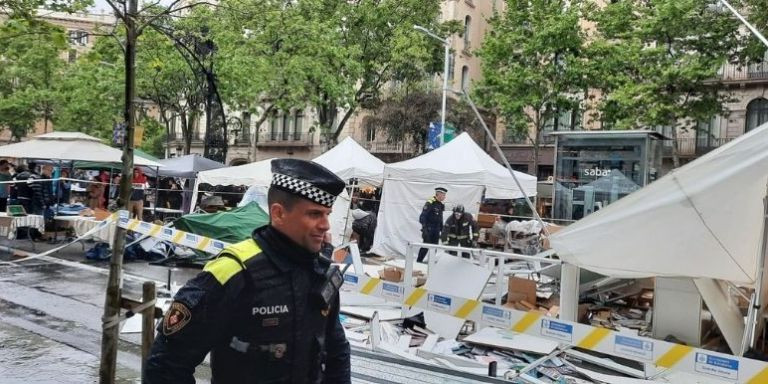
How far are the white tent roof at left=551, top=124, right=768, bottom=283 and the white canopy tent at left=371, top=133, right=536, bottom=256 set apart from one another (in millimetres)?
8545

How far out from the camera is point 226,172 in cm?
1770

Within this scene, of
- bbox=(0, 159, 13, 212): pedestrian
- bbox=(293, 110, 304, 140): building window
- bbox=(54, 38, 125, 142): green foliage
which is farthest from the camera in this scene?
bbox=(293, 110, 304, 140): building window

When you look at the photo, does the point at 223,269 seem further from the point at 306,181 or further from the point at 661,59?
the point at 661,59

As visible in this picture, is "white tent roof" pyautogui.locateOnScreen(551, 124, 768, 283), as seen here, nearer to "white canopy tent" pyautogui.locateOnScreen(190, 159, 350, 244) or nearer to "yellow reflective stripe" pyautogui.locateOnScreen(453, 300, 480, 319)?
"yellow reflective stripe" pyautogui.locateOnScreen(453, 300, 480, 319)

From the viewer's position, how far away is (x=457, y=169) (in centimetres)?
1478

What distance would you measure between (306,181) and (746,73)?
38657 millimetres

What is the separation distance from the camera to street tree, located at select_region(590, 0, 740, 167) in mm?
27141

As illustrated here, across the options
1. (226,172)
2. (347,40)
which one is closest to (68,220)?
(226,172)

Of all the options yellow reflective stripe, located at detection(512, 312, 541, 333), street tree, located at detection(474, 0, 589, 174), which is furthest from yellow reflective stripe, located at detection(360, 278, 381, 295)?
street tree, located at detection(474, 0, 589, 174)

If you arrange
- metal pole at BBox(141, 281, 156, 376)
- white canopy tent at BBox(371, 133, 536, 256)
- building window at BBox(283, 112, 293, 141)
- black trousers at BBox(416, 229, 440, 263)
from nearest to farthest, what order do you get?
metal pole at BBox(141, 281, 156, 376)
black trousers at BBox(416, 229, 440, 263)
white canopy tent at BBox(371, 133, 536, 256)
building window at BBox(283, 112, 293, 141)

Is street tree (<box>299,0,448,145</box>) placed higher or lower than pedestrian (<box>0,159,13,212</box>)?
higher

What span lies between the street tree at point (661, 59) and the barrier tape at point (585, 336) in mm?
23586

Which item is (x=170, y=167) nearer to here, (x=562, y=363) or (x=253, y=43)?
(x=253, y=43)

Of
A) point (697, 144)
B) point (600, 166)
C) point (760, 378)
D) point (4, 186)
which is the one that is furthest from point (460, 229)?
point (697, 144)
